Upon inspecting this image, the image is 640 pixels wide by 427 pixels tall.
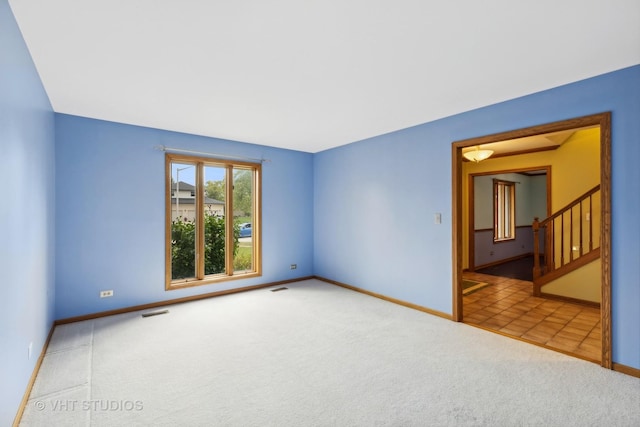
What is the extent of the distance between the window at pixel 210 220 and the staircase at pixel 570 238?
14.8 feet

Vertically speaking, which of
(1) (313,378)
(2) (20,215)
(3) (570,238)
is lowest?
(1) (313,378)

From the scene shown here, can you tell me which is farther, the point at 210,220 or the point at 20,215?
the point at 210,220

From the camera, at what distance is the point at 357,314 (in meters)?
3.79

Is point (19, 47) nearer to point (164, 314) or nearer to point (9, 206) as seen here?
point (9, 206)

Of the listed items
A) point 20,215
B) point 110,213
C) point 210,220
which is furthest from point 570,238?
point 110,213

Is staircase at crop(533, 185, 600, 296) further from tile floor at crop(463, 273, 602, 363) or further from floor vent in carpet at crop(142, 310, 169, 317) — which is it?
floor vent in carpet at crop(142, 310, 169, 317)

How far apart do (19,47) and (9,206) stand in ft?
3.41

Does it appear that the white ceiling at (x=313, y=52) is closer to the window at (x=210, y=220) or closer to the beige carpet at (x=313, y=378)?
the window at (x=210, y=220)

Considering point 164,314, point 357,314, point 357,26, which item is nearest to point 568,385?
point 357,314

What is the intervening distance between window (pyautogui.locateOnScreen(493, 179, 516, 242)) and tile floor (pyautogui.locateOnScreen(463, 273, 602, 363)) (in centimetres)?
278

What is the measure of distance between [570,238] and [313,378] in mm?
4534

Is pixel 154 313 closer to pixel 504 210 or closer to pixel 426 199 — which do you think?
pixel 426 199

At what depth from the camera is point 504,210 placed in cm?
781

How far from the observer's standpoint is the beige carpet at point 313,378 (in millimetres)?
1918
